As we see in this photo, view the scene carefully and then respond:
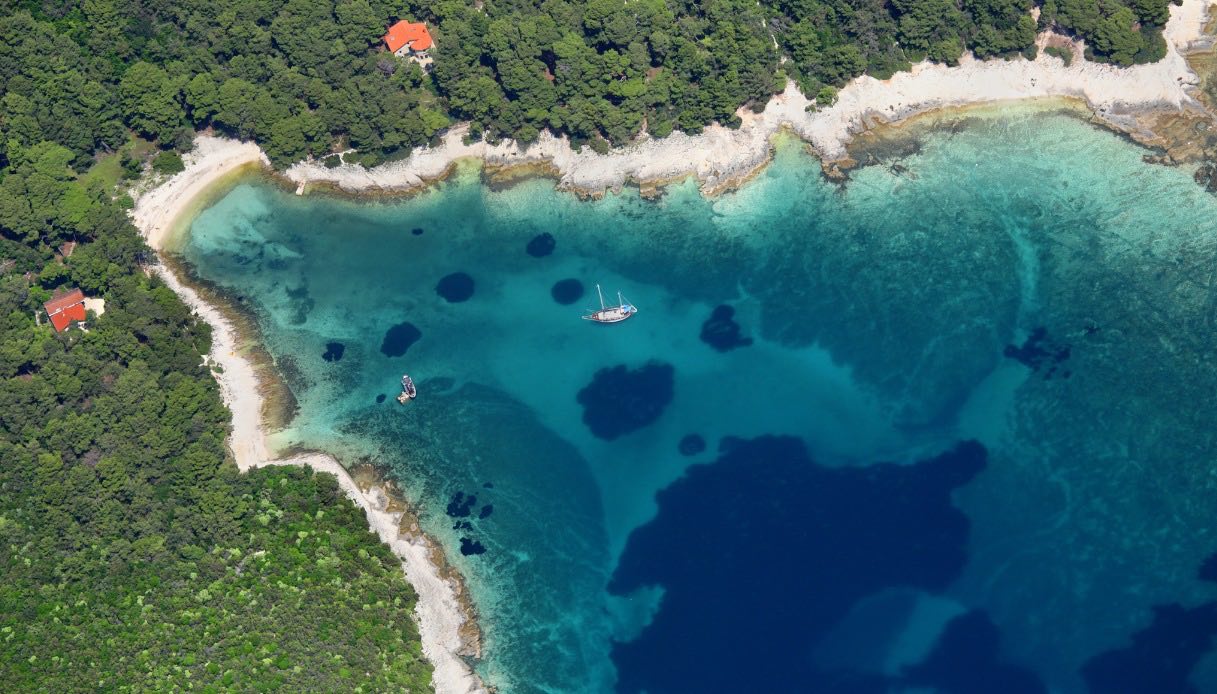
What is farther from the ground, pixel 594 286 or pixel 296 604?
pixel 594 286

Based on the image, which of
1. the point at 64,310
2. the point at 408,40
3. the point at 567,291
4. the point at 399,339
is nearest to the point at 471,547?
the point at 399,339

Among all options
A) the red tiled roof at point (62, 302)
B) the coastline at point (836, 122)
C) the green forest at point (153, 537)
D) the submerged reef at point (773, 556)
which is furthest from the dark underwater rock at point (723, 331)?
the red tiled roof at point (62, 302)

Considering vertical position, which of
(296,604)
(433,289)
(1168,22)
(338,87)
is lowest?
(296,604)

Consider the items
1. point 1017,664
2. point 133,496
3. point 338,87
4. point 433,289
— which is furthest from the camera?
point 338,87

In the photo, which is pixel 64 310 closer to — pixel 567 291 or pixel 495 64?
pixel 567 291

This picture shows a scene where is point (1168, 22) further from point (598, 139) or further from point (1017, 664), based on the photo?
point (1017, 664)

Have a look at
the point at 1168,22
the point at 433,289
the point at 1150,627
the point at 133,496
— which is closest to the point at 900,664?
the point at 1150,627

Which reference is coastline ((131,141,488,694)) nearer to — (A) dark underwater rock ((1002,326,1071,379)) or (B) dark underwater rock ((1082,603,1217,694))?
(B) dark underwater rock ((1082,603,1217,694))
